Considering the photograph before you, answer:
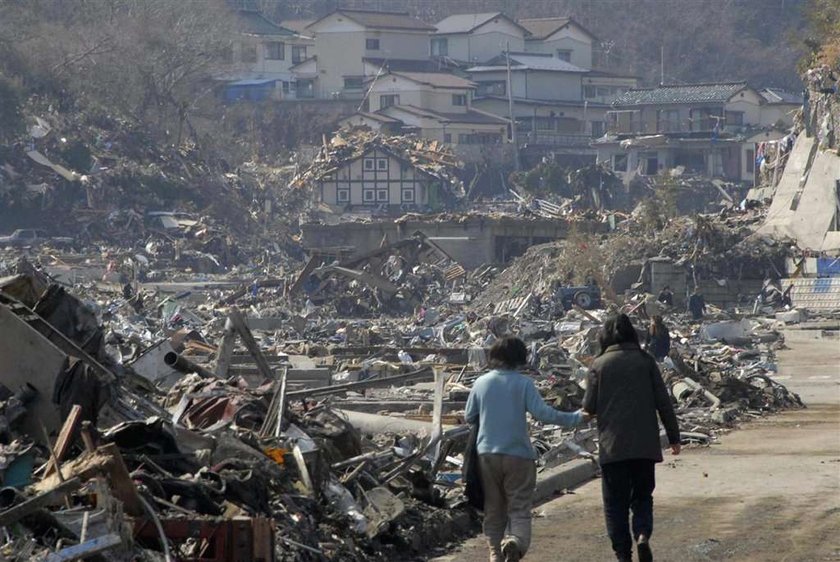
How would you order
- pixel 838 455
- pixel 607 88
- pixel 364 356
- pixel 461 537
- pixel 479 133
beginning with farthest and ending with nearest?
1. pixel 607 88
2. pixel 479 133
3. pixel 364 356
4. pixel 838 455
5. pixel 461 537

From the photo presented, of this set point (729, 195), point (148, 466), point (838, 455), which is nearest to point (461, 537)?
point (148, 466)

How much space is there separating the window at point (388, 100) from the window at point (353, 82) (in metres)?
3.98

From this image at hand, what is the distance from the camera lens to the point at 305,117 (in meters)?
76.2

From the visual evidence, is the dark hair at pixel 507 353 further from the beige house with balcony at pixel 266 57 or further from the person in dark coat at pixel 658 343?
the beige house with balcony at pixel 266 57

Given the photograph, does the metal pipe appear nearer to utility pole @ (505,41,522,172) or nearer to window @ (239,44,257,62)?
utility pole @ (505,41,522,172)

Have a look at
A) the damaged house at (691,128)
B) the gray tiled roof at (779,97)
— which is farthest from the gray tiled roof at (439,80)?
the gray tiled roof at (779,97)

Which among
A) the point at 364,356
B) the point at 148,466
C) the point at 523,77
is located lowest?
the point at 364,356

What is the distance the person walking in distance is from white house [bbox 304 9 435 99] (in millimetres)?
71075

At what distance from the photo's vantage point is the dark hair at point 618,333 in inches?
325

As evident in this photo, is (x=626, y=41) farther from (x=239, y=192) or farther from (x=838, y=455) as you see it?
(x=838, y=455)

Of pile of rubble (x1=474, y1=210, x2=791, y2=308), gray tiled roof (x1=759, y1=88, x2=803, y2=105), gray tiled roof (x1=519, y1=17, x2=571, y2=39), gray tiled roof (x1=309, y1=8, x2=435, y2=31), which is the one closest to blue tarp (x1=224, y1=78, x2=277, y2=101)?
gray tiled roof (x1=309, y1=8, x2=435, y2=31)

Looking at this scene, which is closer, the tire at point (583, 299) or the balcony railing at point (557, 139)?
the tire at point (583, 299)

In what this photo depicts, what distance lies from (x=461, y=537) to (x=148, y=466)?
2.41m

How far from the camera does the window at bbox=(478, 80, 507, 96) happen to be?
253ft
